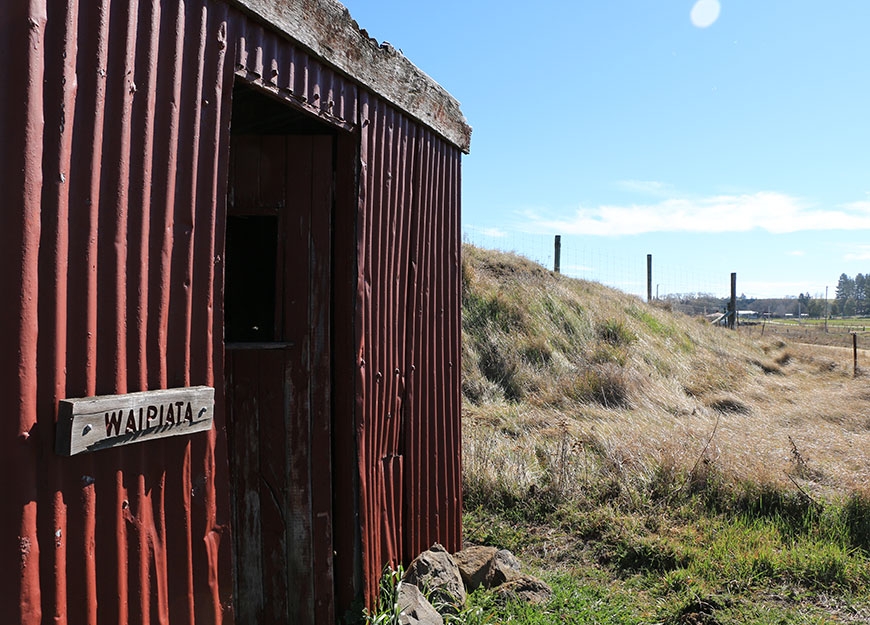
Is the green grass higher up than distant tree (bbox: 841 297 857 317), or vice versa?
distant tree (bbox: 841 297 857 317)

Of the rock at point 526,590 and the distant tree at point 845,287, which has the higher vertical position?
the distant tree at point 845,287

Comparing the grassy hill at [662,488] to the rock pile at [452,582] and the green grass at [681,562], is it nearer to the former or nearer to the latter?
the green grass at [681,562]

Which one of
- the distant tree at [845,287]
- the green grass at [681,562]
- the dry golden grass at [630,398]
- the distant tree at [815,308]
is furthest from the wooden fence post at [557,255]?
the distant tree at [845,287]

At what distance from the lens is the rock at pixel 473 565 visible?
477 cm

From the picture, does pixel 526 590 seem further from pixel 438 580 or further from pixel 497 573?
pixel 438 580

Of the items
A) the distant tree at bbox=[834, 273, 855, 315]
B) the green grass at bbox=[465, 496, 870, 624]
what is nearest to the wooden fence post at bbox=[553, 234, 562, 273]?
the green grass at bbox=[465, 496, 870, 624]

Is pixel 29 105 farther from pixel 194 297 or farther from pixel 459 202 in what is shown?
pixel 459 202

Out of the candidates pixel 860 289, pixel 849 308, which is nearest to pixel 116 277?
pixel 849 308

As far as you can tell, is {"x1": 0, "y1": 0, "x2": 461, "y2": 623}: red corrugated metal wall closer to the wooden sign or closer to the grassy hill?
the wooden sign

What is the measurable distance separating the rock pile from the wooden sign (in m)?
1.83

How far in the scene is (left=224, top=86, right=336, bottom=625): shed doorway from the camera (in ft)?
12.6

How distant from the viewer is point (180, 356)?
8.73 ft

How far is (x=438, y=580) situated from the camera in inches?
170

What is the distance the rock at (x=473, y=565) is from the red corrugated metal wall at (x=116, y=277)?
226cm
